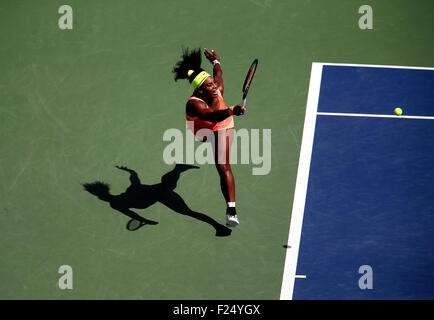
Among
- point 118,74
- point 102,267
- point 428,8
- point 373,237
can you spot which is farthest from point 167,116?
point 428,8

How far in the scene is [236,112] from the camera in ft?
27.6

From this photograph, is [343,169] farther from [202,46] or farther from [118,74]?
[118,74]

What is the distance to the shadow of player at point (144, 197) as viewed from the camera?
32.0ft

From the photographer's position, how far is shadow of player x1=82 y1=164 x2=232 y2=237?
9.76m

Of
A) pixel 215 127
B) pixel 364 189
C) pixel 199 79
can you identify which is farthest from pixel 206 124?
pixel 364 189

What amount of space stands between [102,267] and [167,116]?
3.23 meters

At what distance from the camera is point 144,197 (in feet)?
32.9

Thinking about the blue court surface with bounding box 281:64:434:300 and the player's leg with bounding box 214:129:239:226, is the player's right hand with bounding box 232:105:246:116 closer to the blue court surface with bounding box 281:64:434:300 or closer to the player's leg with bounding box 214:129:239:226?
the player's leg with bounding box 214:129:239:226

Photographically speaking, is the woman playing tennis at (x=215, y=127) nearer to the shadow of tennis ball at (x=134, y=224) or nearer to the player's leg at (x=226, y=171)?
the player's leg at (x=226, y=171)

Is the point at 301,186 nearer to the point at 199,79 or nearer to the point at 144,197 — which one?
the point at 199,79

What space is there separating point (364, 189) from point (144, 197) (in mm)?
3867

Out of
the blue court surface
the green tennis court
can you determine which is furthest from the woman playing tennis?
the blue court surface

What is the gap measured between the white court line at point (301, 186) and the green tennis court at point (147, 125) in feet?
0.37

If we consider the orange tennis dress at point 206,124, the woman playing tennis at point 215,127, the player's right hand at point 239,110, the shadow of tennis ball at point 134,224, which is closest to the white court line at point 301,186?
the woman playing tennis at point 215,127
